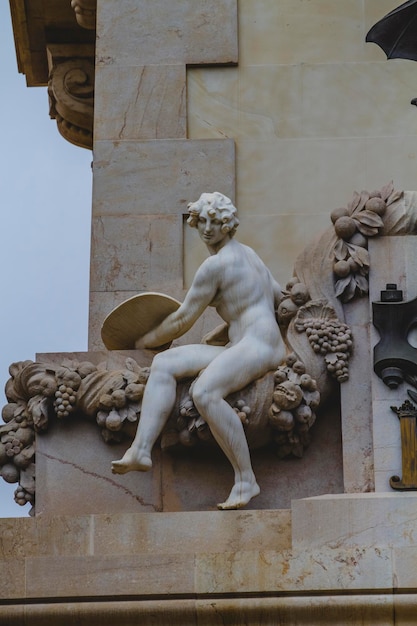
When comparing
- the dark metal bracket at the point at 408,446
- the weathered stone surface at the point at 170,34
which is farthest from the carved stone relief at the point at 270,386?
the weathered stone surface at the point at 170,34

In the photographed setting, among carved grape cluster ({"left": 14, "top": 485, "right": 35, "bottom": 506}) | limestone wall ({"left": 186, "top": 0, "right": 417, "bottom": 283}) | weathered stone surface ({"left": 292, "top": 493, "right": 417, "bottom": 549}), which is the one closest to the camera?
weathered stone surface ({"left": 292, "top": 493, "right": 417, "bottom": 549})

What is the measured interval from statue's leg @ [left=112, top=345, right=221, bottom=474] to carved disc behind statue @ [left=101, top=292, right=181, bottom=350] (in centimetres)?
44

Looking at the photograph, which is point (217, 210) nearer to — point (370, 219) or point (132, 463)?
point (370, 219)

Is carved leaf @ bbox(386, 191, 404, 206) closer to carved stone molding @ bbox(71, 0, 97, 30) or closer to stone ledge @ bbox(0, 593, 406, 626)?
stone ledge @ bbox(0, 593, 406, 626)

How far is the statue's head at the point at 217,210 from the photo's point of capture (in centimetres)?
2145

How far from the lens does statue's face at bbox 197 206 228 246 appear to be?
2144 cm

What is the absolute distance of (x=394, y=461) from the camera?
68.3ft

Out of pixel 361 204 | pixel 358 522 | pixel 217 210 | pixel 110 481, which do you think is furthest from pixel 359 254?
pixel 110 481

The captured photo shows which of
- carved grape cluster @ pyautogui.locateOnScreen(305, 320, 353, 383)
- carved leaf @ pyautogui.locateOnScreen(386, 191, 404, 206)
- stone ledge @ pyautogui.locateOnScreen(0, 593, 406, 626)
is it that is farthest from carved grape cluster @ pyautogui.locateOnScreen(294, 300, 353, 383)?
stone ledge @ pyautogui.locateOnScreen(0, 593, 406, 626)

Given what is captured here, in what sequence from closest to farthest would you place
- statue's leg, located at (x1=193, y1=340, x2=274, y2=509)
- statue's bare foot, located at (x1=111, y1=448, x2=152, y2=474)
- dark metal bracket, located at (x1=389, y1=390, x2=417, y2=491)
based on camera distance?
dark metal bracket, located at (x1=389, y1=390, x2=417, y2=491) → statue's bare foot, located at (x1=111, y1=448, x2=152, y2=474) → statue's leg, located at (x1=193, y1=340, x2=274, y2=509)

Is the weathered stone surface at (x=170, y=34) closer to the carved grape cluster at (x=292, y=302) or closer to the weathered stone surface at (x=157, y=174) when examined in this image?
the weathered stone surface at (x=157, y=174)

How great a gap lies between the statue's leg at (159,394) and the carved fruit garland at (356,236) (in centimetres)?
113

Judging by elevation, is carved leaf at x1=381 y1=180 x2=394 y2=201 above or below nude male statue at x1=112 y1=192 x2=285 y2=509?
above

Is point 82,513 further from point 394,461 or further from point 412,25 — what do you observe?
point 412,25
